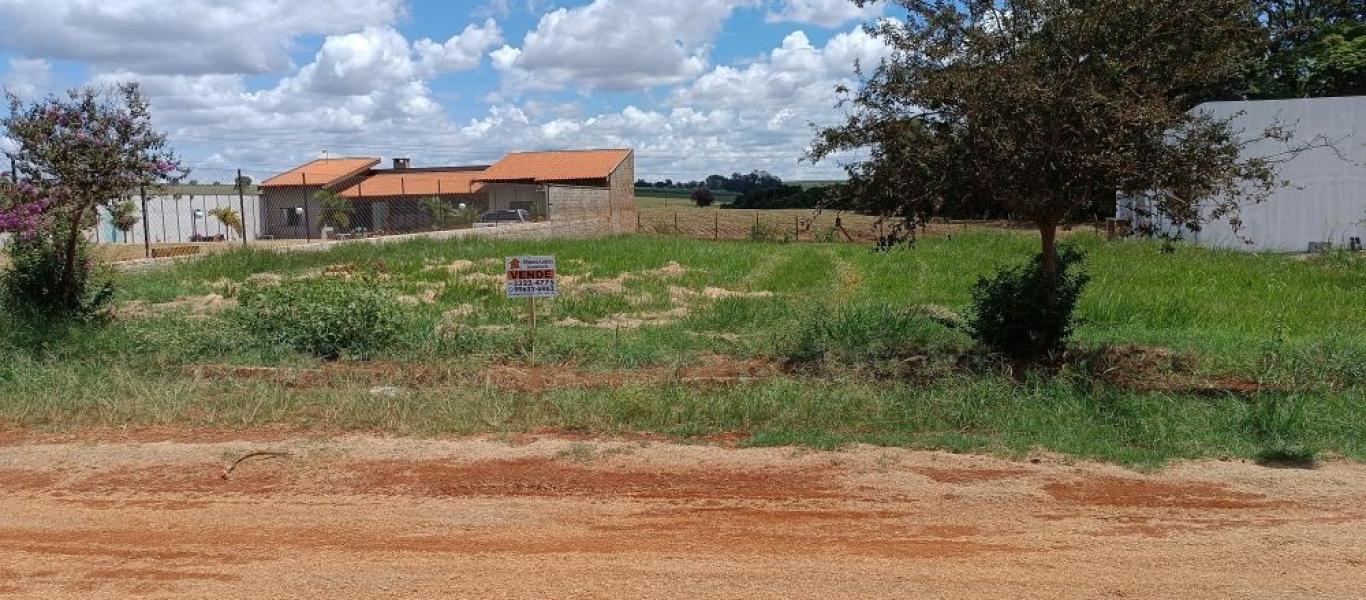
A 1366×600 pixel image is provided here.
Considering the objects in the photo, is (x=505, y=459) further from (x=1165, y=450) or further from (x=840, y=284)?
(x=840, y=284)

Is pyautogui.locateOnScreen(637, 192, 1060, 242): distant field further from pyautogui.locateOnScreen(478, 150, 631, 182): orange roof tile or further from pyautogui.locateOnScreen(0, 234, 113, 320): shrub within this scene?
pyautogui.locateOnScreen(0, 234, 113, 320): shrub

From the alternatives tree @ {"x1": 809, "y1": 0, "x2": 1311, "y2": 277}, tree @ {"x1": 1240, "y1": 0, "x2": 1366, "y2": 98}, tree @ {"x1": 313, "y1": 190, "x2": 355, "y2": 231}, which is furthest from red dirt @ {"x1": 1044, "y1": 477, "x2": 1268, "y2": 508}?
tree @ {"x1": 313, "y1": 190, "x2": 355, "y2": 231}

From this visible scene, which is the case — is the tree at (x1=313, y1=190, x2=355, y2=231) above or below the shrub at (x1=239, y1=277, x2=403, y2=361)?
above

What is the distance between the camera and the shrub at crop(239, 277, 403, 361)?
469 inches

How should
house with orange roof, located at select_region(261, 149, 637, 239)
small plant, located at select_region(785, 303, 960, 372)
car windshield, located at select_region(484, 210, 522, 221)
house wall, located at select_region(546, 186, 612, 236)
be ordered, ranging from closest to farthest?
small plant, located at select_region(785, 303, 960, 372)
house wall, located at select_region(546, 186, 612, 236)
house with orange roof, located at select_region(261, 149, 637, 239)
car windshield, located at select_region(484, 210, 522, 221)

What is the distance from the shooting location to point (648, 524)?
6156mm

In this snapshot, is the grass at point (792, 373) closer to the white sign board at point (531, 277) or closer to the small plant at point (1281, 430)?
the small plant at point (1281, 430)

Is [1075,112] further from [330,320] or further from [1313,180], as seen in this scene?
[1313,180]

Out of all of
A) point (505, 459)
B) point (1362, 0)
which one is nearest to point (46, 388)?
point (505, 459)

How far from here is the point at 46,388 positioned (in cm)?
971

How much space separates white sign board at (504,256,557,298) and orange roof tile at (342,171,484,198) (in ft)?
134

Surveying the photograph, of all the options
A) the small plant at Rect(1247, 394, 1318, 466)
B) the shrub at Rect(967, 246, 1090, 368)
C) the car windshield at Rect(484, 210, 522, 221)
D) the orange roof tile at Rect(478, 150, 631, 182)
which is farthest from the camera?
the orange roof tile at Rect(478, 150, 631, 182)

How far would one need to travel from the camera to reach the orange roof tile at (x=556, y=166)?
184 feet

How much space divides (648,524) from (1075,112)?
18.6ft
